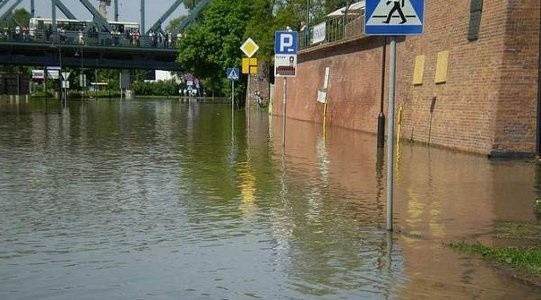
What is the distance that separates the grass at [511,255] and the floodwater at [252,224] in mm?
169

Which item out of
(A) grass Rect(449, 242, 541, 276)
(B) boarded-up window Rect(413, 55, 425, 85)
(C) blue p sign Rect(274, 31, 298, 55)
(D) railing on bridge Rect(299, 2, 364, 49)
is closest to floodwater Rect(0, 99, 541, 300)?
(A) grass Rect(449, 242, 541, 276)

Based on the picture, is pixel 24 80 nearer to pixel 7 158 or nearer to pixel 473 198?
pixel 7 158

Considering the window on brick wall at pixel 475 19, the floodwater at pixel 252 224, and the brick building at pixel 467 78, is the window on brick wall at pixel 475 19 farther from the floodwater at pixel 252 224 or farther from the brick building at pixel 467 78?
the floodwater at pixel 252 224

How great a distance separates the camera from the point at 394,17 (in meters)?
8.59

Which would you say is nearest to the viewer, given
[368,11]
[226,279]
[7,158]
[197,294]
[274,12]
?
[197,294]

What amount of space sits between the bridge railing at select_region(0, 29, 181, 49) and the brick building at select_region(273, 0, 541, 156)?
66.0 m

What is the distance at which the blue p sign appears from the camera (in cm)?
1917

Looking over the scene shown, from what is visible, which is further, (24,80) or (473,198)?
(24,80)

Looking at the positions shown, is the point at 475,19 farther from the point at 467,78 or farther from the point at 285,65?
the point at 285,65

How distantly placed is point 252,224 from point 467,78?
11602 mm

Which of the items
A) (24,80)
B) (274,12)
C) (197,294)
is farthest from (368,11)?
(24,80)

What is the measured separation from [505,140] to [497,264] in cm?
1075

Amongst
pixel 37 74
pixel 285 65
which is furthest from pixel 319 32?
pixel 37 74

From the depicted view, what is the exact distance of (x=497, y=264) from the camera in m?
7.30
